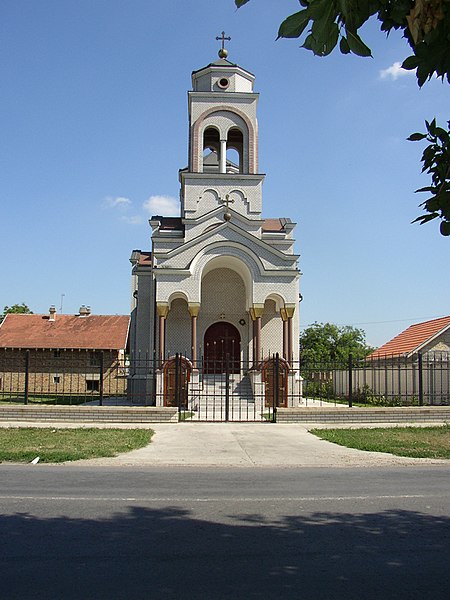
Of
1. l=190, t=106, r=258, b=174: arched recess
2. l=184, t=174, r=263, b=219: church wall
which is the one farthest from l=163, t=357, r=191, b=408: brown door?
l=190, t=106, r=258, b=174: arched recess

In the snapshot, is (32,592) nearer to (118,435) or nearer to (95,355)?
(118,435)

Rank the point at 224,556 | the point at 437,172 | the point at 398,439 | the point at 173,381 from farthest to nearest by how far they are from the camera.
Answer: the point at 173,381, the point at 398,439, the point at 224,556, the point at 437,172

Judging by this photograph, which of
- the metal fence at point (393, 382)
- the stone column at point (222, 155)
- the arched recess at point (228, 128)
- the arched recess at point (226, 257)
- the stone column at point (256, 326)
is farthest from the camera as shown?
the stone column at point (222, 155)

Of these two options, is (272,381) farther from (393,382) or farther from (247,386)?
(393,382)

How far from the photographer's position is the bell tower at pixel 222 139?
27.3 metres

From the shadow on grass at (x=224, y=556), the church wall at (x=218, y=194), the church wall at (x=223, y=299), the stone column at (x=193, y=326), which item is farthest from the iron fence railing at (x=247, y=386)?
the shadow on grass at (x=224, y=556)

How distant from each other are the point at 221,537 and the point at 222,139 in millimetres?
23667

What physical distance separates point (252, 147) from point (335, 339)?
43.2 meters

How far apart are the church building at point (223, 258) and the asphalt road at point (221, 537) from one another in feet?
50.8

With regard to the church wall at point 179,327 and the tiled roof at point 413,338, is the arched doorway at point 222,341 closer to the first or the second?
the church wall at point 179,327

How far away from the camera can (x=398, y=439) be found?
14.4 metres

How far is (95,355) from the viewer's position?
36.1 meters

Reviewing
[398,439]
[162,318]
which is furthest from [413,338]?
[398,439]

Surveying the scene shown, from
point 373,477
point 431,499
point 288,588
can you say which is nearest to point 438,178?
point 288,588
